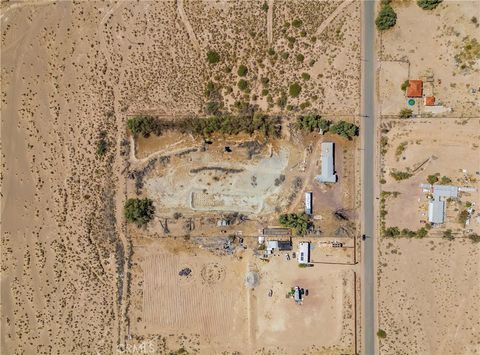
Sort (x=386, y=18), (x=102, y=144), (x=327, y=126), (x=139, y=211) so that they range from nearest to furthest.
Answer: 1. (x=386, y=18)
2. (x=327, y=126)
3. (x=139, y=211)
4. (x=102, y=144)

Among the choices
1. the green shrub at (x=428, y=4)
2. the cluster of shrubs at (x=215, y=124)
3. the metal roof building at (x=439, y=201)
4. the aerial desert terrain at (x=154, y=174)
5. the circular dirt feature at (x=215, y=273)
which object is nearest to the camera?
the green shrub at (x=428, y=4)

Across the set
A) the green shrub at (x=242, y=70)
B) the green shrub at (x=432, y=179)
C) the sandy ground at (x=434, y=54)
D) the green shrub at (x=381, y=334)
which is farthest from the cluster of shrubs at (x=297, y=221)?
the green shrub at (x=242, y=70)

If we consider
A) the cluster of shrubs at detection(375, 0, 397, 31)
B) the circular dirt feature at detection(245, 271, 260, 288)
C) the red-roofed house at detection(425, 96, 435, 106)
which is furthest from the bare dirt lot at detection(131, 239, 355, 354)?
the cluster of shrubs at detection(375, 0, 397, 31)

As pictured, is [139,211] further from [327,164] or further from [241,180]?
[327,164]

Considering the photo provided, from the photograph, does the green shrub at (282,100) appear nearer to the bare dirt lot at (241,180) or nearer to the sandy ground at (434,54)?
the bare dirt lot at (241,180)

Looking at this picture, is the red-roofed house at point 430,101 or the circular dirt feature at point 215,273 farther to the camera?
the circular dirt feature at point 215,273

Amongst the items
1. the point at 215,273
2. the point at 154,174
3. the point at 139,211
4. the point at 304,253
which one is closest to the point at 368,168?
the point at 304,253

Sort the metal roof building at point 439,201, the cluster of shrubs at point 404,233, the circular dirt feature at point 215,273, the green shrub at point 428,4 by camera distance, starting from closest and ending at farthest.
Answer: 1. the green shrub at point 428,4
2. the metal roof building at point 439,201
3. the cluster of shrubs at point 404,233
4. the circular dirt feature at point 215,273

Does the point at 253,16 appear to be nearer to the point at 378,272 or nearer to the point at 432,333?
the point at 378,272
